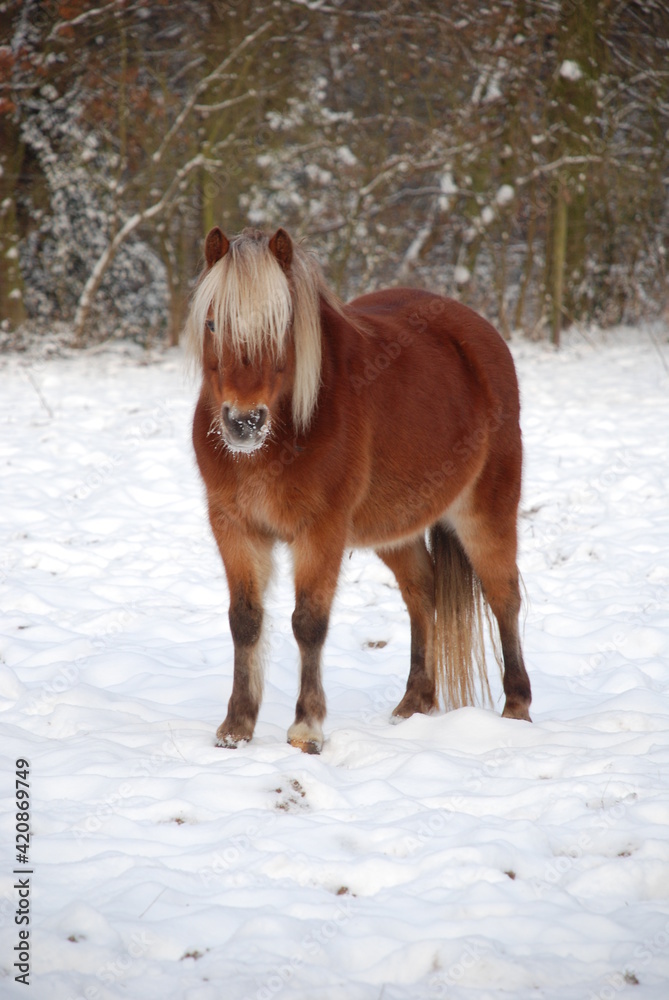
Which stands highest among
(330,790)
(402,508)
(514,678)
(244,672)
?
(402,508)

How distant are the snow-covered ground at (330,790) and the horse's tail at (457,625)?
0.30 metres

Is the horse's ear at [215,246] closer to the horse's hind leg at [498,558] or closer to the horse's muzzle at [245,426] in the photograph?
the horse's muzzle at [245,426]

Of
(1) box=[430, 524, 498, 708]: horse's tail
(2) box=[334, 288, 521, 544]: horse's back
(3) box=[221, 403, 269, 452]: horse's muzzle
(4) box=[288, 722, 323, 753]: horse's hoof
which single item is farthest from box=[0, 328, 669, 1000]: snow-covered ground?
(3) box=[221, 403, 269, 452]: horse's muzzle

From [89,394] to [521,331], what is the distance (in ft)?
23.0

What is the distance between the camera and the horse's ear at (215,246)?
2.98m

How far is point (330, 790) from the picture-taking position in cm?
278

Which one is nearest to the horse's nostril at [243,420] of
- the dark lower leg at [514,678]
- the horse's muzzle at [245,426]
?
the horse's muzzle at [245,426]

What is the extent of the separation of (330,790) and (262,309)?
156cm

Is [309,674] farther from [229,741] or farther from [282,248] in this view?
[282,248]

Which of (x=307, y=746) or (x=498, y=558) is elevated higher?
(x=498, y=558)

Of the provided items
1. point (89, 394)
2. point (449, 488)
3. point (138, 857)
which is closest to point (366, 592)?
point (449, 488)

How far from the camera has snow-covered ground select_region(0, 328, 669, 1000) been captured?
2.00m

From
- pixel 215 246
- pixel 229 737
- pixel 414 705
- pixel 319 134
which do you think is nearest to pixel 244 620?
pixel 229 737

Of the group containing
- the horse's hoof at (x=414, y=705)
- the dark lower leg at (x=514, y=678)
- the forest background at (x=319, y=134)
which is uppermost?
the forest background at (x=319, y=134)
